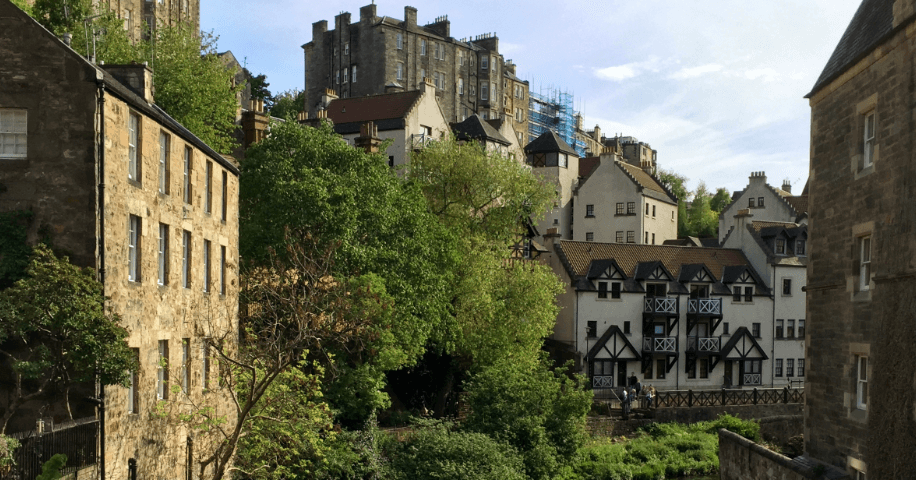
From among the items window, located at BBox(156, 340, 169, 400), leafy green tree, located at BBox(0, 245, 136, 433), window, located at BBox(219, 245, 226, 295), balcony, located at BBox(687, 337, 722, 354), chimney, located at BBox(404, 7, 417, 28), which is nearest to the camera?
leafy green tree, located at BBox(0, 245, 136, 433)

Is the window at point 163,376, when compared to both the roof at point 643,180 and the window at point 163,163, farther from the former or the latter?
the roof at point 643,180

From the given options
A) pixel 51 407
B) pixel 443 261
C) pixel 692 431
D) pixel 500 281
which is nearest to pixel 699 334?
pixel 692 431

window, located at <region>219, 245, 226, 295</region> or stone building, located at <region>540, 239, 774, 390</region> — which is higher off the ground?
window, located at <region>219, 245, 226, 295</region>

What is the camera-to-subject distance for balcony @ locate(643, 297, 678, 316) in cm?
5809

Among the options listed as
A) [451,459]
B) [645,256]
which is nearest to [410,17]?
[645,256]

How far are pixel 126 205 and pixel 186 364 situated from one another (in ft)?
18.9

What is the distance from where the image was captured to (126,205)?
68.7ft

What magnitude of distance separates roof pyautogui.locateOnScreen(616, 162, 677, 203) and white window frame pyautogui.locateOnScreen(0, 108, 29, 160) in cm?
5521

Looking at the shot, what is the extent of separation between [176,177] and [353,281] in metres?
9.72

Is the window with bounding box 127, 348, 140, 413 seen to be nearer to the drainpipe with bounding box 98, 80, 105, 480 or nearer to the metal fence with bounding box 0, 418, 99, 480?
the drainpipe with bounding box 98, 80, 105, 480

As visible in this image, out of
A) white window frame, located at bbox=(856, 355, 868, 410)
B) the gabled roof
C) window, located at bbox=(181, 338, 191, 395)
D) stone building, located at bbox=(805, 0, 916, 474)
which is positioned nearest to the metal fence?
window, located at bbox=(181, 338, 191, 395)

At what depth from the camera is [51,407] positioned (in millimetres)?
19188

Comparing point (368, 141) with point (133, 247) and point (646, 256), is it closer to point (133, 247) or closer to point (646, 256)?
point (646, 256)

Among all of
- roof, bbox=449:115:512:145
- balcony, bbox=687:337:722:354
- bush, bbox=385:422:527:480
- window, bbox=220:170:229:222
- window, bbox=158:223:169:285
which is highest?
roof, bbox=449:115:512:145
